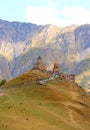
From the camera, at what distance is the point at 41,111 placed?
253 ft

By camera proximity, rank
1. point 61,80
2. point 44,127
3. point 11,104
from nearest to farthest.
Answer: point 44,127 → point 11,104 → point 61,80

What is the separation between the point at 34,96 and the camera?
95938 mm

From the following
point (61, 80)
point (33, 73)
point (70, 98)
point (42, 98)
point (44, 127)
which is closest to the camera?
point (44, 127)

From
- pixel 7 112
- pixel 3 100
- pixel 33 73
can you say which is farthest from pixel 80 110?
pixel 33 73

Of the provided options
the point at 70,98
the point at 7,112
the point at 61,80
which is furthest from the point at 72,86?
the point at 7,112

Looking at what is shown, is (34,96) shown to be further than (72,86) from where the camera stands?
No

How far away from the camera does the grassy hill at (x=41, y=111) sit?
65812mm

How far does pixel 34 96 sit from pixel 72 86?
34078 mm

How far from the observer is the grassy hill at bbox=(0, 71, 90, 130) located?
216 feet

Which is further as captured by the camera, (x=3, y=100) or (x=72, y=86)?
(x=72, y=86)

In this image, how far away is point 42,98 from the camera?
313ft

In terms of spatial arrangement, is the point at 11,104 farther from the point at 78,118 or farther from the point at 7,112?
the point at 78,118

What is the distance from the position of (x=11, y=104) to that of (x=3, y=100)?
6413mm

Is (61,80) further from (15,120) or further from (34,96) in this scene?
(15,120)
